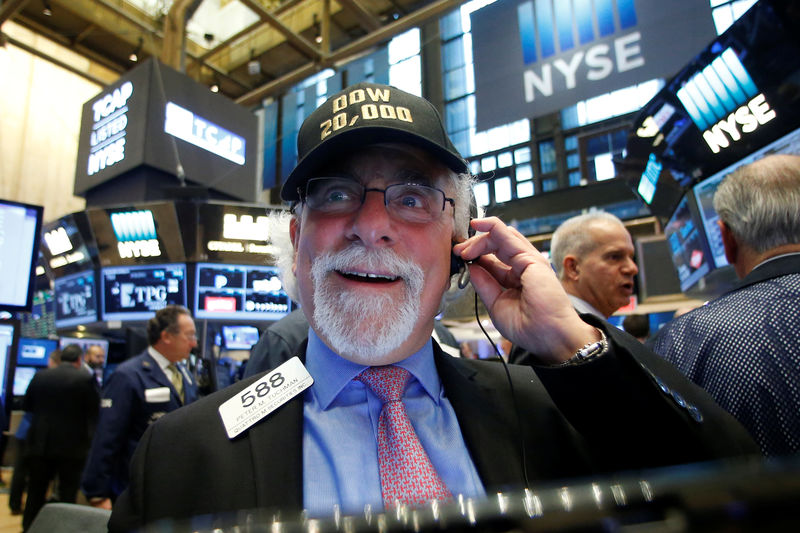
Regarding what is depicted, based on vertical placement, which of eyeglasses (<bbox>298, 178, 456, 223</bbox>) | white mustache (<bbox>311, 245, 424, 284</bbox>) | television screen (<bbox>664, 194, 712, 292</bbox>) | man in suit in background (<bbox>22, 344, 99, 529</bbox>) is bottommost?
man in suit in background (<bbox>22, 344, 99, 529</bbox>)

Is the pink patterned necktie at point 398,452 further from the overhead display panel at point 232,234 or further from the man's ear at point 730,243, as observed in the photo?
the overhead display panel at point 232,234

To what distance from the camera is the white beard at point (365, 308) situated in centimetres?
115

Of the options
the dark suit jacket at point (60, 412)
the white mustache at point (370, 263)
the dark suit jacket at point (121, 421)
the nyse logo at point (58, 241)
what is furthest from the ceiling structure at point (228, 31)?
the white mustache at point (370, 263)

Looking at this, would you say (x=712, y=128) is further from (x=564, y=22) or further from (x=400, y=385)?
(x=400, y=385)

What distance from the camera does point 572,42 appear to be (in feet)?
11.1

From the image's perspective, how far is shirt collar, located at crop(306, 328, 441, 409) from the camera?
1.17 meters

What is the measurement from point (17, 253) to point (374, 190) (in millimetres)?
1821

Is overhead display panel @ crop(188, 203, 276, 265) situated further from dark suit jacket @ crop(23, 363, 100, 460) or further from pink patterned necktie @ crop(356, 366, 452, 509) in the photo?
pink patterned necktie @ crop(356, 366, 452, 509)

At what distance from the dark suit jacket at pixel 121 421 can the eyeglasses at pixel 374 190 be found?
101 inches

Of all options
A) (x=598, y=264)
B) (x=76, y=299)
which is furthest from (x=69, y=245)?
(x=598, y=264)

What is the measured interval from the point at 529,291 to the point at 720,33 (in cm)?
273

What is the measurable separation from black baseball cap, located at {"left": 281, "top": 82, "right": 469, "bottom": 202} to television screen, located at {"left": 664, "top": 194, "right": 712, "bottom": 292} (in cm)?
398

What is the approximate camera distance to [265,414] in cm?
112

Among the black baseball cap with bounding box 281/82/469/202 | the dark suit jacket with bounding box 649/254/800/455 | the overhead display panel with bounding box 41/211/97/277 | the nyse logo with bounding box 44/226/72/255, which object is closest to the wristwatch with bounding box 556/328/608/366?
the black baseball cap with bounding box 281/82/469/202
